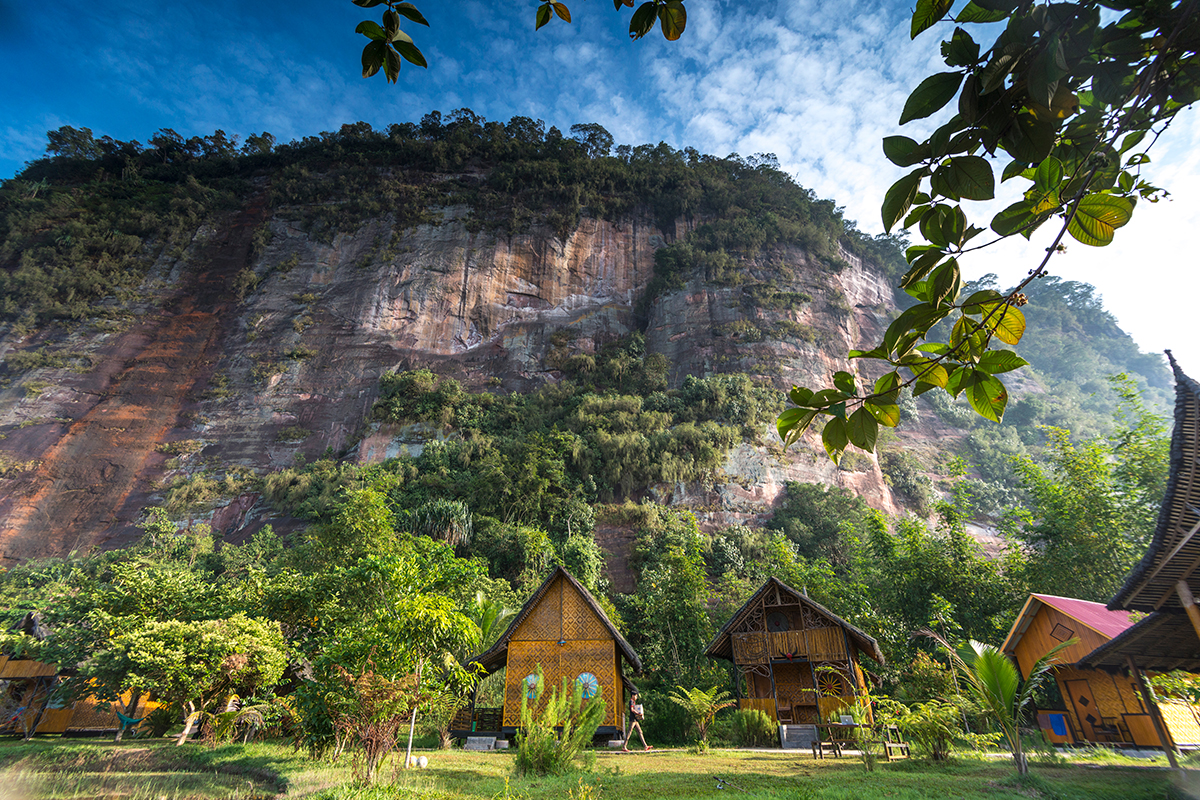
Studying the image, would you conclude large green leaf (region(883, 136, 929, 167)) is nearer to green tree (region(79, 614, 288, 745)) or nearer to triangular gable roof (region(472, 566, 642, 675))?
green tree (region(79, 614, 288, 745))

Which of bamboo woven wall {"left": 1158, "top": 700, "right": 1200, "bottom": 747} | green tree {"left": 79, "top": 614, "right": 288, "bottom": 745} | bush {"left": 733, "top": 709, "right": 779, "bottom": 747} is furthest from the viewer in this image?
bush {"left": 733, "top": 709, "right": 779, "bottom": 747}

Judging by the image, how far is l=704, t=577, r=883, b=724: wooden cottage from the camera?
13148mm

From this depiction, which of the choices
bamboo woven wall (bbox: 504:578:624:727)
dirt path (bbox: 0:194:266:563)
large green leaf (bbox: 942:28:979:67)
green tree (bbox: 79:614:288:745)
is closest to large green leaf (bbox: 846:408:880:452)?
large green leaf (bbox: 942:28:979:67)

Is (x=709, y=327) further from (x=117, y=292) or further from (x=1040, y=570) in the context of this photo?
(x=117, y=292)

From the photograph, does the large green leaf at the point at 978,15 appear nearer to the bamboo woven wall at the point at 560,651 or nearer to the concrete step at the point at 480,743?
the bamboo woven wall at the point at 560,651

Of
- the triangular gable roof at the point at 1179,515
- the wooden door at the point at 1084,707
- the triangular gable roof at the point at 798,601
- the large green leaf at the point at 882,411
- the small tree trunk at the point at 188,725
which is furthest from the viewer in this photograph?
the triangular gable roof at the point at 798,601

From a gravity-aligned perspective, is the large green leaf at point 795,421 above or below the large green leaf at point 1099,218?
below

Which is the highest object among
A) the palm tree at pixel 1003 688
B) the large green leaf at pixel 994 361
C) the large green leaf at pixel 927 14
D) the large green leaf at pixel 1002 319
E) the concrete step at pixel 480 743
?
the large green leaf at pixel 927 14

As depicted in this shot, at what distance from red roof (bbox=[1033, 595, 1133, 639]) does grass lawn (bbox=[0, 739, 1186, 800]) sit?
11.5 feet

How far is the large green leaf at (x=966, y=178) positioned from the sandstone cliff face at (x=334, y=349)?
26112mm

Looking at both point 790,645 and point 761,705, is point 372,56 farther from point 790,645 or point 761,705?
point 761,705

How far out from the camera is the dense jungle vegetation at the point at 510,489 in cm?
1123

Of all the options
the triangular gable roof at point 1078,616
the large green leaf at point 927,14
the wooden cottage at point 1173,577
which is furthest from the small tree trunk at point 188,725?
the triangular gable roof at point 1078,616

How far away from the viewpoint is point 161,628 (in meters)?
10.1
